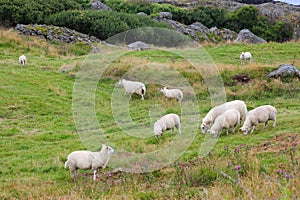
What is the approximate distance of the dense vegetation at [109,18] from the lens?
4553cm

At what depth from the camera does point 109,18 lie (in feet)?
155

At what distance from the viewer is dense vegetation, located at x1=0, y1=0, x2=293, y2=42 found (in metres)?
45.5

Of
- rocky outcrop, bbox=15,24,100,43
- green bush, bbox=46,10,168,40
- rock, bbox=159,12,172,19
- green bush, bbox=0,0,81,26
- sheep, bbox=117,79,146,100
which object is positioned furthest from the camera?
rock, bbox=159,12,172,19

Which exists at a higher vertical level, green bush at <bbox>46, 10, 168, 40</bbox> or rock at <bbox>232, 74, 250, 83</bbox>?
green bush at <bbox>46, 10, 168, 40</bbox>

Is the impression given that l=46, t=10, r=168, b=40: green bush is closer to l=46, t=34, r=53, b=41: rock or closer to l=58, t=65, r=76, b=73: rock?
l=46, t=34, r=53, b=41: rock

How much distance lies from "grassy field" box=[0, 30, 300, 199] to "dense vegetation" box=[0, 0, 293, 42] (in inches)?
534

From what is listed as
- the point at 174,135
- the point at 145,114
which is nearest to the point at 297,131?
the point at 174,135

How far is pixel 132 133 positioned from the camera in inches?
586

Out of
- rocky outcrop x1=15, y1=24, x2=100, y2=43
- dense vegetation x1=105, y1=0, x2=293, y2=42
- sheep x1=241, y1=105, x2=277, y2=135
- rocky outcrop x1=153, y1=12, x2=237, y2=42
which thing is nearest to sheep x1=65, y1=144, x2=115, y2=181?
sheep x1=241, y1=105, x2=277, y2=135

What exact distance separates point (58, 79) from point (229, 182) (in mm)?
18005

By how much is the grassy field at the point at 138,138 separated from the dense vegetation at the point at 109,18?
44.5ft

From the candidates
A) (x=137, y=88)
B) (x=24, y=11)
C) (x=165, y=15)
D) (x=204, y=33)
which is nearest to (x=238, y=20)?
(x=165, y=15)

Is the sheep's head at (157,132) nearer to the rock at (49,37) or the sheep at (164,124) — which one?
the sheep at (164,124)

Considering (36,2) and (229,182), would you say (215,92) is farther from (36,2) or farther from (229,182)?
(36,2)
